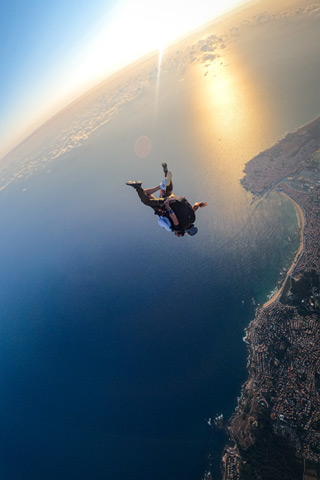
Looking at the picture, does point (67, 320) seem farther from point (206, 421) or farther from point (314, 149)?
point (314, 149)

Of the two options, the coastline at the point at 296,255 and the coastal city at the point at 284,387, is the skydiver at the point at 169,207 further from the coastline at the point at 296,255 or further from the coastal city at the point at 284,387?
the coastline at the point at 296,255

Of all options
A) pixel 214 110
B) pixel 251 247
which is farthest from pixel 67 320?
pixel 214 110

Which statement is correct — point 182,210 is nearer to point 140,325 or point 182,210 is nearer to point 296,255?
point 296,255

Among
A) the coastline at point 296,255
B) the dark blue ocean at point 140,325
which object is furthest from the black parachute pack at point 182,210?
the coastline at point 296,255

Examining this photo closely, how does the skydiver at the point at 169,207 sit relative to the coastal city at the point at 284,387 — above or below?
above

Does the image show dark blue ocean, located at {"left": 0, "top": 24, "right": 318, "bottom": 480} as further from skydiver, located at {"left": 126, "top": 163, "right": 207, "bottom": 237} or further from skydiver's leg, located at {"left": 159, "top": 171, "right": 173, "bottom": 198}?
skydiver's leg, located at {"left": 159, "top": 171, "right": 173, "bottom": 198}

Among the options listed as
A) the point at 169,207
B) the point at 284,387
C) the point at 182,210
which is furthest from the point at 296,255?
the point at 169,207
